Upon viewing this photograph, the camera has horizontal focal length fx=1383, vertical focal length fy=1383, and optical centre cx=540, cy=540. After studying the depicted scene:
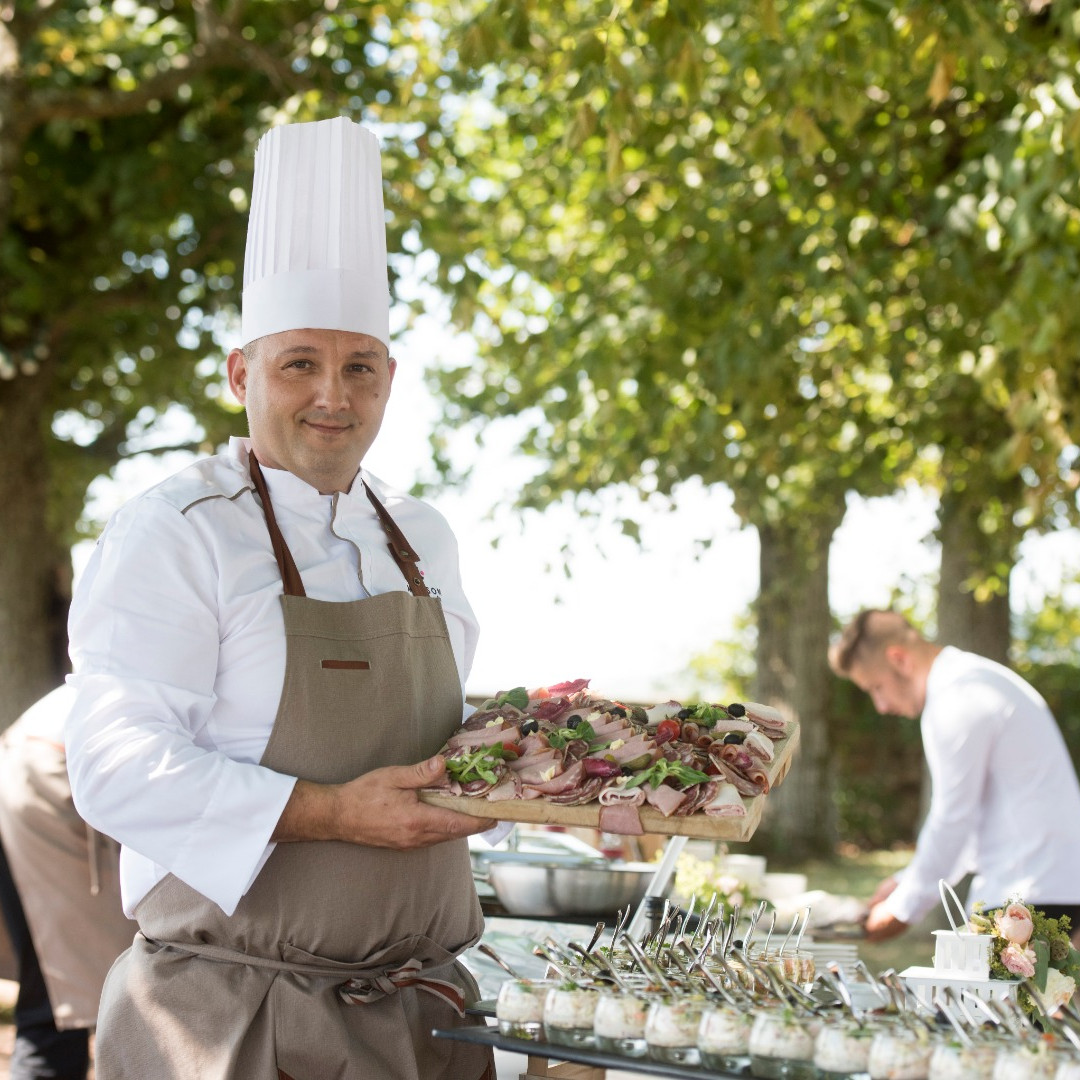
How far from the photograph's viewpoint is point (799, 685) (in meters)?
11.2

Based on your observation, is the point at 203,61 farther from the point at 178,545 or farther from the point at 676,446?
the point at 178,545

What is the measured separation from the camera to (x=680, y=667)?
595 inches

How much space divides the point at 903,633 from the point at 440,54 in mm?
3431

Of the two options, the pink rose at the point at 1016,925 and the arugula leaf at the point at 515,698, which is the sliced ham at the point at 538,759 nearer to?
the arugula leaf at the point at 515,698

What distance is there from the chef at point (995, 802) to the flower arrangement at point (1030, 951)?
5.08ft

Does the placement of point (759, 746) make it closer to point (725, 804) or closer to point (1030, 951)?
point (725, 804)

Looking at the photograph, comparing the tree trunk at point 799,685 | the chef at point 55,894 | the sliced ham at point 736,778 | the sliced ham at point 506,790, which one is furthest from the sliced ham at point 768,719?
the tree trunk at point 799,685

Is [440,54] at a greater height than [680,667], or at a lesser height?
greater

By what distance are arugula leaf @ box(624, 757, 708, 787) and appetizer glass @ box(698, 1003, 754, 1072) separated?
12.7 inches

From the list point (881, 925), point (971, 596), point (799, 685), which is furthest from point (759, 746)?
point (799, 685)

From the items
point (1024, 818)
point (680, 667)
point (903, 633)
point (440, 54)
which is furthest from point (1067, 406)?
point (680, 667)

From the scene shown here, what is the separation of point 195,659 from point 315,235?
31.3 inches

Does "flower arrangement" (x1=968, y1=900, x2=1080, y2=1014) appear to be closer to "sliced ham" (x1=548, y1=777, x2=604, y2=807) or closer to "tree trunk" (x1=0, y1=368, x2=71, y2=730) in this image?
"sliced ham" (x1=548, y1=777, x2=604, y2=807)

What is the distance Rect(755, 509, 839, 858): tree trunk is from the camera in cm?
1107
